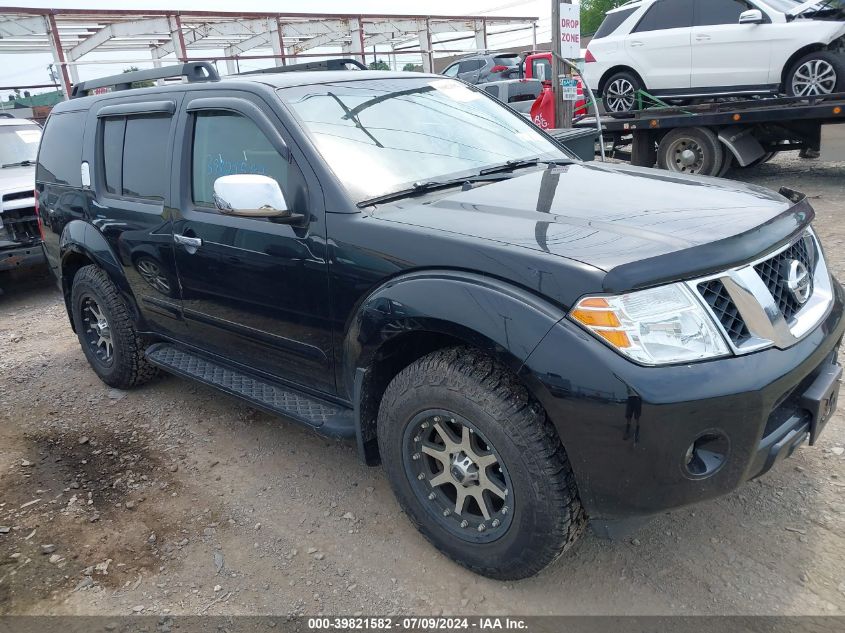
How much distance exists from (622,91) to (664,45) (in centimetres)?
97

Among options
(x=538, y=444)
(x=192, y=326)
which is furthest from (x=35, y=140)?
(x=538, y=444)

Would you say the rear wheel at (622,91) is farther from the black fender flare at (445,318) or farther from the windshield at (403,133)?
the black fender flare at (445,318)

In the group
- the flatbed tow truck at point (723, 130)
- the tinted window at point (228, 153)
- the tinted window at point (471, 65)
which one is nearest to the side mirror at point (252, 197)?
the tinted window at point (228, 153)

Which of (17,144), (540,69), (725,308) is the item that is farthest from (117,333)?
(540,69)

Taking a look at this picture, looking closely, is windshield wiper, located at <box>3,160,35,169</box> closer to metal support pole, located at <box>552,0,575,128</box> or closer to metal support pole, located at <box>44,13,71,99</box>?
metal support pole, located at <box>552,0,575,128</box>

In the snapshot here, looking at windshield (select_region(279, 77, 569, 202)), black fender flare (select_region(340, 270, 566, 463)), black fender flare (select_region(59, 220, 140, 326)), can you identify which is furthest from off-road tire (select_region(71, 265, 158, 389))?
black fender flare (select_region(340, 270, 566, 463))

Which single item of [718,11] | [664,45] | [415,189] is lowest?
[415,189]

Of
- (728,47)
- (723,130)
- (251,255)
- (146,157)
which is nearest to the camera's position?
(251,255)

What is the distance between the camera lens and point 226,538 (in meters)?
3.06

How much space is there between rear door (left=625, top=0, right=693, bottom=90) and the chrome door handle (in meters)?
8.85

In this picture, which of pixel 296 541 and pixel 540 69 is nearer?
pixel 296 541

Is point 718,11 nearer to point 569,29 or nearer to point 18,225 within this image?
point 569,29

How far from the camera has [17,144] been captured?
8.70 m

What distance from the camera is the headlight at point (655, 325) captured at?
81.7 inches
